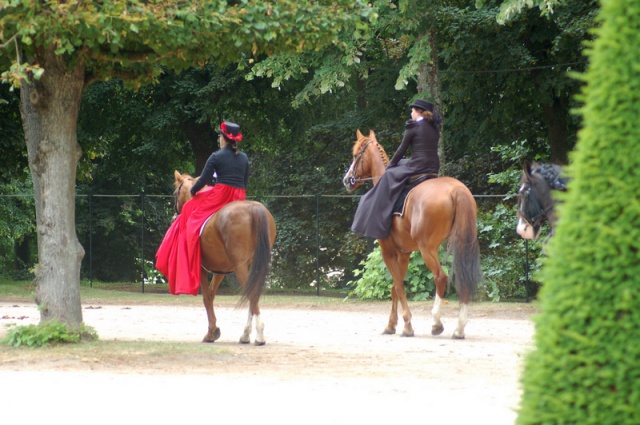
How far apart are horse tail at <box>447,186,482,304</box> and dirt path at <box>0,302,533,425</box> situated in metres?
0.71

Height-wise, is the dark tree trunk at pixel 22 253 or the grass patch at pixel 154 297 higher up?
the dark tree trunk at pixel 22 253

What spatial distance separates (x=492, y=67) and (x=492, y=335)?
34.8ft

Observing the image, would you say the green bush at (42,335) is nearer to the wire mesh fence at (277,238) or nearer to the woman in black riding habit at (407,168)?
the woman in black riding habit at (407,168)

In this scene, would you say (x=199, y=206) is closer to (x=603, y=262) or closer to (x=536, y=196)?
(x=536, y=196)

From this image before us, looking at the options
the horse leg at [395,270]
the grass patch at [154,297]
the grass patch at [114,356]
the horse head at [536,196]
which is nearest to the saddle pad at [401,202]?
the horse leg at [395,270]

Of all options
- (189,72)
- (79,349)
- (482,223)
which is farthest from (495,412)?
(189,72)

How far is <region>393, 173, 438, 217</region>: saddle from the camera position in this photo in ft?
43.3

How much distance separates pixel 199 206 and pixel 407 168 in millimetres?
2862

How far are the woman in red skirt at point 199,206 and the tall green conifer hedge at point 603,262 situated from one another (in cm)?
846

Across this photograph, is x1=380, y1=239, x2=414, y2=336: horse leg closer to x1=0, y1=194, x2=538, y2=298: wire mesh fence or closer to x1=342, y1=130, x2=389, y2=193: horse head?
x1=342, y1=130, x2=389, y2=193: horse head

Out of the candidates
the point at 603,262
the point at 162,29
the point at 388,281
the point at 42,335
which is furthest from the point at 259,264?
the point at 388,281

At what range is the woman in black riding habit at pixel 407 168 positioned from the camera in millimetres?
13156

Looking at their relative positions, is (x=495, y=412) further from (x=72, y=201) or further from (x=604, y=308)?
(x=72, y=201)

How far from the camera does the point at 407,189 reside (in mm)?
13266
